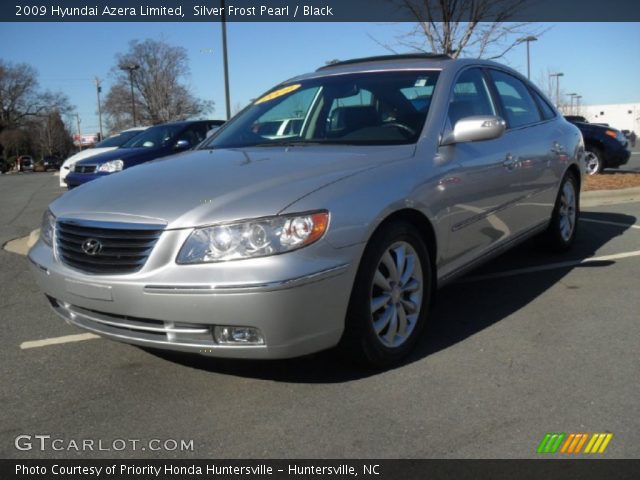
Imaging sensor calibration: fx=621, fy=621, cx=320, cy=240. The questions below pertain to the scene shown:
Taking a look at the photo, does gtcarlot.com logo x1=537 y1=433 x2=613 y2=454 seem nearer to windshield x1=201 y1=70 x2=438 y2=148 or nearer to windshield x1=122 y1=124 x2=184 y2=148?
windshield x1=201 y1=70 x2=438 y2=148

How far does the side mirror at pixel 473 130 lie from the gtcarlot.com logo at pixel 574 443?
1774 mm

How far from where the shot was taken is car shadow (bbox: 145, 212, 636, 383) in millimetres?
3277

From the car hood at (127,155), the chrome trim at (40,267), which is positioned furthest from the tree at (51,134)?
the chrome trim at (40,267)

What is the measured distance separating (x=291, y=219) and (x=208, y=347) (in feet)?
2.24

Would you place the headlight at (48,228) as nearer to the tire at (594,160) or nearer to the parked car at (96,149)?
the parked car at (96,149)

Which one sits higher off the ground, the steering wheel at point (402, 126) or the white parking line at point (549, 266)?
the steering wheel at point (402, 126)

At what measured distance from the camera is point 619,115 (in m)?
83.9

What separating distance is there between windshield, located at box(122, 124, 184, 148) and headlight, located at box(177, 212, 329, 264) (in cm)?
756

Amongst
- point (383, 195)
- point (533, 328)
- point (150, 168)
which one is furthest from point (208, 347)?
point (533, 328)

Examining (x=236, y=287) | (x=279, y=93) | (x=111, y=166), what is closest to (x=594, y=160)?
(x=111, y=166)

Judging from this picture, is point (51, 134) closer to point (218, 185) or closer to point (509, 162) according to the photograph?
point (509, 162)

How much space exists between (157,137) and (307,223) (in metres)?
8.04

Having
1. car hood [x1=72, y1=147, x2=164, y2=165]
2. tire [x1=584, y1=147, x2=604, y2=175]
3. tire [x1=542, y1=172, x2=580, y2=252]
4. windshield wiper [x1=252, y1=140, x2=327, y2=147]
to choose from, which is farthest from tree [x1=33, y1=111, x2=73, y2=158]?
windshield wiper [x1=252, y1=140, x2=327, y2=147]

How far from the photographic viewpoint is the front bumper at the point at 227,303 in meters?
2.65
